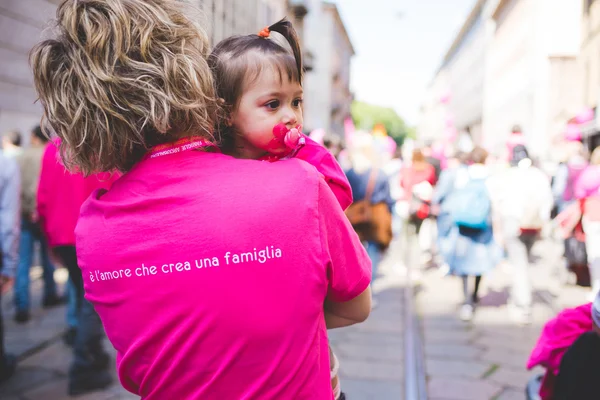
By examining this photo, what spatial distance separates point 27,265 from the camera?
5.90 meters

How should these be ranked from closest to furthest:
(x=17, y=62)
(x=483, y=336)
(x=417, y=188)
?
1. (x=483, y=336)
2. (x=417, y=188)
3. (x=17, y=62)

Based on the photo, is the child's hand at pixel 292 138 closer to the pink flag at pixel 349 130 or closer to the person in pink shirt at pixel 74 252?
the person in pink shirt at pixel 74 252

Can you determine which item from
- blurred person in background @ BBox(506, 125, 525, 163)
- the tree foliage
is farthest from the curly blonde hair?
the tree foliage

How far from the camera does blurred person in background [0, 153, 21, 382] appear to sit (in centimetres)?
404

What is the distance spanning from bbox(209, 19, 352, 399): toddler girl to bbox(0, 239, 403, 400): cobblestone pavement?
10.2 ft

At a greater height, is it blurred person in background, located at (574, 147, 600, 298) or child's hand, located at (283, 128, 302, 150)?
child's hand, located at (283, 128, 302, 150)

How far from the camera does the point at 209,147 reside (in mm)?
1266

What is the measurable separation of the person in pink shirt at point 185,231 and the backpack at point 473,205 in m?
5.15

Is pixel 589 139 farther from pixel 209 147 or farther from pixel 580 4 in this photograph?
pixel 209 147

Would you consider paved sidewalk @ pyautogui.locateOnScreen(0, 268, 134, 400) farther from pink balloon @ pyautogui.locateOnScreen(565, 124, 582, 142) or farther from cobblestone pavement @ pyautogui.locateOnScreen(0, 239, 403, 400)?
pink balloon @ pyautogui.locateOnScreen(565, 124, 582, 142)

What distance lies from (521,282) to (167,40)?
217 inches

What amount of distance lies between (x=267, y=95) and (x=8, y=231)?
3.64 meters

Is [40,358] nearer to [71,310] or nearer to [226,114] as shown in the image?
[71,310]

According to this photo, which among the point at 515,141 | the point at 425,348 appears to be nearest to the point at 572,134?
the point at 515,141
